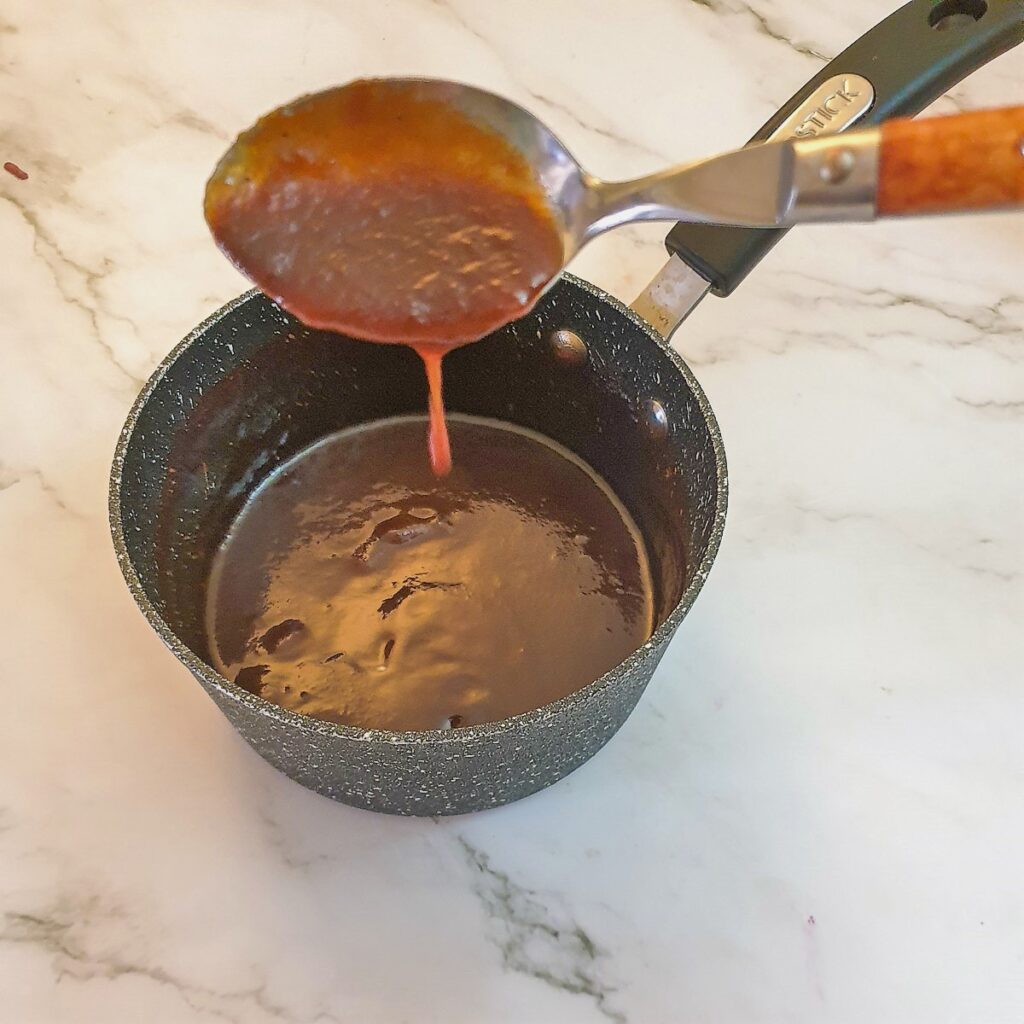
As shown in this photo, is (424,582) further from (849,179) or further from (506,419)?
(849,179)

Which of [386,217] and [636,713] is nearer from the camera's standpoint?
[386,217]

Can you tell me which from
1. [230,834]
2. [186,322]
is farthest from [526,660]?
[186,322]

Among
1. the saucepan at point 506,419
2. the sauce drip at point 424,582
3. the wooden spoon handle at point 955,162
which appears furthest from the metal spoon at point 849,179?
the sauce drip at point 424,582

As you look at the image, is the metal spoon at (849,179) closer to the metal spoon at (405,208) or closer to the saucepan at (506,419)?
the metal spoon at (405,208)

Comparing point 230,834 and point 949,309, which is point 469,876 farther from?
point 949,309

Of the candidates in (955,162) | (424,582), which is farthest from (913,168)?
(424,582)

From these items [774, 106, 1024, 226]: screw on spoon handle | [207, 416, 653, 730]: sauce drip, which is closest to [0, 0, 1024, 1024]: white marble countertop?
[207, 416, 653, 730]: sauce drip
